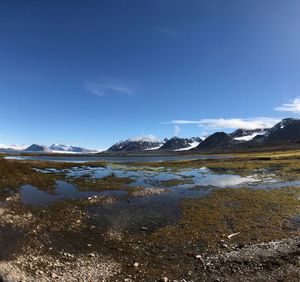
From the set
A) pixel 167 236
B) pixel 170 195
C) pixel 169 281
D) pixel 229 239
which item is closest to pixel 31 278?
pixel 169 281

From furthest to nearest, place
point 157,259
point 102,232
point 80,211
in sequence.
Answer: point 80,211
point 102,232
point 157,259

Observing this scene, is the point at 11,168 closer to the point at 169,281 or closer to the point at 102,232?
the point at 102,232

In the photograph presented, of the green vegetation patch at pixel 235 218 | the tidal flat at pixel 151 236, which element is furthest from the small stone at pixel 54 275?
the green vegetation patch at pixel 235 218

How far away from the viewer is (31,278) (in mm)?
17797

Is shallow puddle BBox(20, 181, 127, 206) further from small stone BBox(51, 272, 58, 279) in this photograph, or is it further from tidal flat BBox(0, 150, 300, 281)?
small stone BBox(51, 272, 58, 279)

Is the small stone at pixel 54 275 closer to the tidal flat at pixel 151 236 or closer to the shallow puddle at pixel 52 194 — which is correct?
the tidal flat at pixel 151 236

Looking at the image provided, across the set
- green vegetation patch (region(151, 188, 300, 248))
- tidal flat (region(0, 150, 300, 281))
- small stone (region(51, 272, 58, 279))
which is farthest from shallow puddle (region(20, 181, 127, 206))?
small stone (region(51, 272, 58, 279))

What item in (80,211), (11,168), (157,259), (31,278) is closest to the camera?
Answer: (31,278)

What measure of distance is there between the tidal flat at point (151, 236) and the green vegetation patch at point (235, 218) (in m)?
0.08

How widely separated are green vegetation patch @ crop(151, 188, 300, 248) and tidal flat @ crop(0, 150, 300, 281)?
0.08 metres

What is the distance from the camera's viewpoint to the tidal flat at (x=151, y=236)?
1888 cm

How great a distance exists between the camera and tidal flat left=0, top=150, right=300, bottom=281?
1888 cm

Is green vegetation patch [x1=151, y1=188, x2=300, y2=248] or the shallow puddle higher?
the shallow puddle

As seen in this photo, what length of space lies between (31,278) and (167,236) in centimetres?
1137
